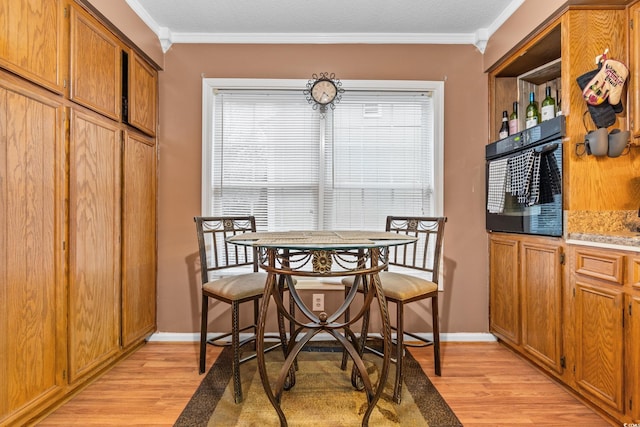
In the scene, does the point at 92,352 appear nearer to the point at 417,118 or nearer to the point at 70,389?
the point at 70,389

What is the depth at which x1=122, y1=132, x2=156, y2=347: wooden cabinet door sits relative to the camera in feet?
7.40

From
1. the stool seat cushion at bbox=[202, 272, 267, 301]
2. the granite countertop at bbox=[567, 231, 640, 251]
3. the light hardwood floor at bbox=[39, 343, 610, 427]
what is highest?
the granite countertop at bbox=[567, 231, 640, 251]

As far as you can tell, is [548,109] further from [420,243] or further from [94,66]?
[94,66]

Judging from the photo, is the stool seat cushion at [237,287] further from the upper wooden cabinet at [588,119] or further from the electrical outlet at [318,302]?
the upper wooden cabinet at [588,119]

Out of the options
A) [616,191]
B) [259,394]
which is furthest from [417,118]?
[259,394]

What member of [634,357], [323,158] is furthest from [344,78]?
[634,357]

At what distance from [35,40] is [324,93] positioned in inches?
69.3

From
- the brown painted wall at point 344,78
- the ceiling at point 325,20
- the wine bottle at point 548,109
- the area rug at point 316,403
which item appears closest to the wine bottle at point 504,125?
the brown painted wall at point 344,78

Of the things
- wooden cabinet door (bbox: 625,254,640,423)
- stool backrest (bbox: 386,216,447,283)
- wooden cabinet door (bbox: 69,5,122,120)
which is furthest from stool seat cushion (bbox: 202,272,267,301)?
wooden cabinet door (bbox: 625,254,640,423)

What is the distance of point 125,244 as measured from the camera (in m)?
2.24

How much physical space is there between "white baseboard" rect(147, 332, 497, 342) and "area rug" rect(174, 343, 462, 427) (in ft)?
1.77

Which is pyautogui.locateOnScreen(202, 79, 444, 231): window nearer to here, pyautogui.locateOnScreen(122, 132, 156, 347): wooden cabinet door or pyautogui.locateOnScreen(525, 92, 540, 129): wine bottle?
pyautogui.locateOnScreen(122, 132, 156, 347): wooden cabinet door

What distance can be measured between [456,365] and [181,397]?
1.73 m

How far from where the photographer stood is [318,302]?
2.65 metres
